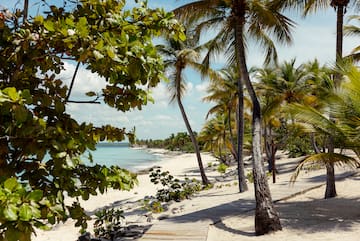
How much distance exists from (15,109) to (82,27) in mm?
507

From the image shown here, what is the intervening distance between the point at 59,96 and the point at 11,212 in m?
1.05

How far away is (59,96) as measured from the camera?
7.22ft

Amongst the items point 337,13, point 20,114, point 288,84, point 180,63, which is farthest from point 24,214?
point 288,84

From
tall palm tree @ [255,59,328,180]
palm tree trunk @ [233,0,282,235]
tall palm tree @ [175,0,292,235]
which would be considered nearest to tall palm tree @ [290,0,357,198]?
tall palm tree @ [175,0,292,235]

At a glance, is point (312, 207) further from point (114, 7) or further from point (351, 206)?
point (114, 7)

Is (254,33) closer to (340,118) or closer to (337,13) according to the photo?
(337,13)

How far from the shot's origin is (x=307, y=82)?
864 inches

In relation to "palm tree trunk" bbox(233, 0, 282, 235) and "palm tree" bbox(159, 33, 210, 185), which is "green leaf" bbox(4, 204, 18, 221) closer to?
"palm tree trunk" bbox(233, 0, 282, 235)

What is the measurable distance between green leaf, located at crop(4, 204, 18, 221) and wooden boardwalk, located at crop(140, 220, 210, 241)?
566 cm

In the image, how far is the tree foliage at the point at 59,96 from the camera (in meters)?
1.50

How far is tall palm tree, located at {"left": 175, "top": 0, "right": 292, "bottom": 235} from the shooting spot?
725 cm

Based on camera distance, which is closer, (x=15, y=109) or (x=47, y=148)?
(x=15, y=109)

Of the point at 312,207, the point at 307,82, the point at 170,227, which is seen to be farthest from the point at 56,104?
the point at 307,82

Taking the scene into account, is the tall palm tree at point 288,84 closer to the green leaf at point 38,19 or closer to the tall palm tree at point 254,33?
the tall palm tree at point 254,33
